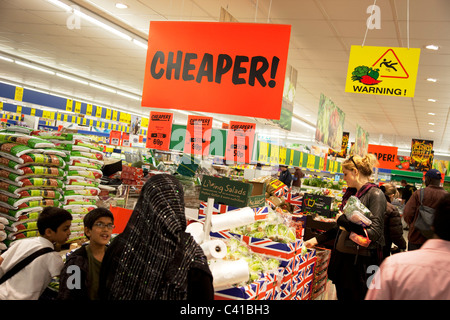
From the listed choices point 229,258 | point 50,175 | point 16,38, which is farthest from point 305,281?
point 16,38

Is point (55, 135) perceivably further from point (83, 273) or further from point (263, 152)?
point (263, 152)

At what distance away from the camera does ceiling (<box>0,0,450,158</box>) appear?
5.88 m

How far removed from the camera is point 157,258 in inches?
63.0

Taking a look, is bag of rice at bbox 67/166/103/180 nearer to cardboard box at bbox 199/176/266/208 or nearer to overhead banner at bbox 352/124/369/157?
cardboard box at bbox 199/176/266/208

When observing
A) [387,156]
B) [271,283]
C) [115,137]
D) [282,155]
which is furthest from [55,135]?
[387,156]

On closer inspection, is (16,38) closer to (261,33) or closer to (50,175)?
(50,175)

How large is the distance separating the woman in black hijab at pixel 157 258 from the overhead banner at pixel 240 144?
7.92m

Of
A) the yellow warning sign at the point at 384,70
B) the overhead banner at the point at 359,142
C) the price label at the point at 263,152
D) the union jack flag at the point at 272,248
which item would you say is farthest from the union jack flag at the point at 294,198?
the overhead banner at the point at 359,142

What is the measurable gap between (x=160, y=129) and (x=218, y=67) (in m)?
6.60

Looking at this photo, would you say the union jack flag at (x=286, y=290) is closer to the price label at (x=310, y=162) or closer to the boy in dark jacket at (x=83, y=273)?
the boy in dark jacket at (x=83, y=273)
